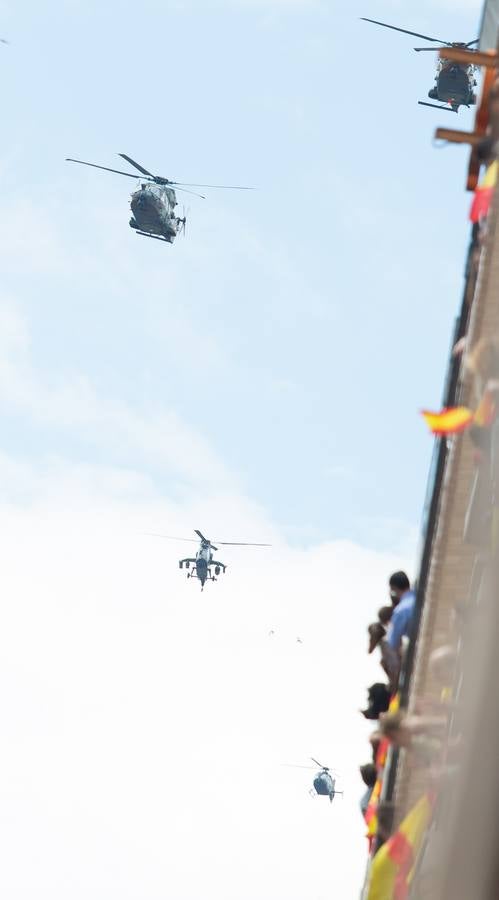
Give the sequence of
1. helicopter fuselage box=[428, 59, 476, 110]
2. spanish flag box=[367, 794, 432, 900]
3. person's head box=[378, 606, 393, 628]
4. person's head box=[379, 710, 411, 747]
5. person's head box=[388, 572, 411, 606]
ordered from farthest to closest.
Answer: helicopter fuselage box=[428, 59, 476, 110]
person's head box=[378, 606, 393, 628]
person's head box=[388, 572, 411, 606]
spanish flag box=[367, 794, 432, 900]
person's head box=[379, 710, 411, 747]

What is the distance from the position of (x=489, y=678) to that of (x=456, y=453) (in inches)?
315

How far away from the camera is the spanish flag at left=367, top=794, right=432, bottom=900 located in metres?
14.6

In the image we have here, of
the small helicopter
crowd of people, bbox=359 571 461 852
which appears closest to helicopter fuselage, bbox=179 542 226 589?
the small helicopter

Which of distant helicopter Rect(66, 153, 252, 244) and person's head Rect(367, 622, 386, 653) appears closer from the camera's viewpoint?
person's head Rect(367, 622, 386, 653)

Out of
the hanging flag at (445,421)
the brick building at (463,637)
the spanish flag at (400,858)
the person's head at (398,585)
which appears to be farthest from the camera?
the person's head at (398,585)

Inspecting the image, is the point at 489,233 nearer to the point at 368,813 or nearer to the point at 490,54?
the point at 490,54

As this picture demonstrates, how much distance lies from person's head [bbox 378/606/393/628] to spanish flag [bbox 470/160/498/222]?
3.97m

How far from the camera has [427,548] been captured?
1873 cm

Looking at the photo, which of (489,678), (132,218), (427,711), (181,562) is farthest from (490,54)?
(181,562)

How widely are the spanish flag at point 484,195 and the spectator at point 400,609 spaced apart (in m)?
3.65

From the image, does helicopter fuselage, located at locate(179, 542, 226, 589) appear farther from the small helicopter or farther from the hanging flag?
the hanging flag

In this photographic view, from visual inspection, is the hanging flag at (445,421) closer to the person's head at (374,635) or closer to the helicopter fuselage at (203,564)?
the person's head at (374,635)

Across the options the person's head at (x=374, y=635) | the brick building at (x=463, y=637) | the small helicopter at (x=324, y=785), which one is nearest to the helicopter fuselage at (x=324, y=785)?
the small helicopter at (x=324, y=785)

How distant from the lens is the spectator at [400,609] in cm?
1733
